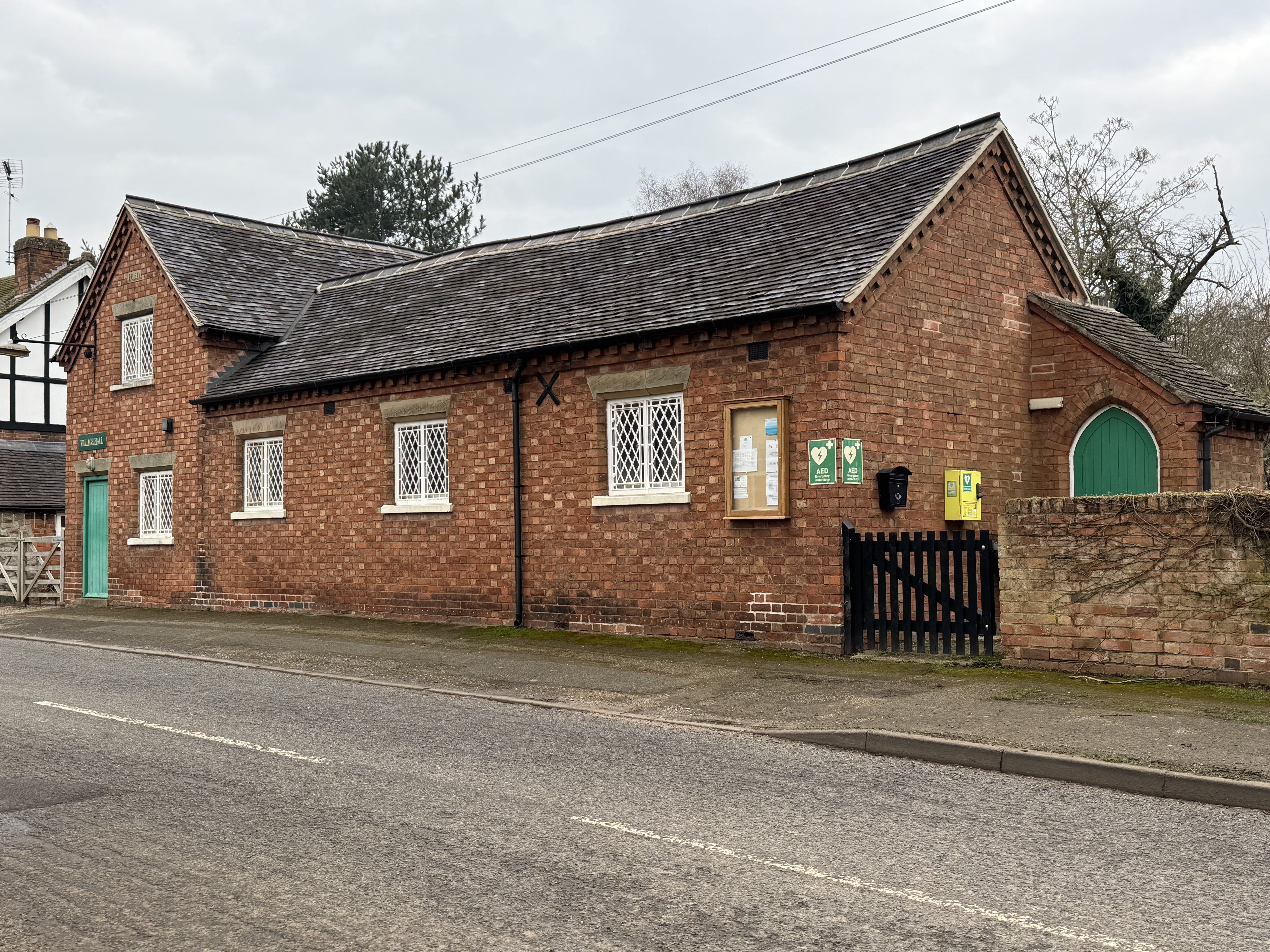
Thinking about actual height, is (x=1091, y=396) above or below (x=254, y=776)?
above

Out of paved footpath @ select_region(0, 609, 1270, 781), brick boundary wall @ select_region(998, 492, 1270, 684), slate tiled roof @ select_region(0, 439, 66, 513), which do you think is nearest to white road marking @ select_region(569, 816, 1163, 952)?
paved footpath @ select_region(0, 609, 1270, 781)

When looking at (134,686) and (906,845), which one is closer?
(906,845)

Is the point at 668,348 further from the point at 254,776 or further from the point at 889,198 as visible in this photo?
the point at 254,776

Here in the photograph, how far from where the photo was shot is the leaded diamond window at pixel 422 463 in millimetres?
18859

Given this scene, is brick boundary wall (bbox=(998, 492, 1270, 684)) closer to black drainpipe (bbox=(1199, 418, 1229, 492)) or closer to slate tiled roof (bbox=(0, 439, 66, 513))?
black drainpipe (bbox=(1199, 418, 1229, 492))

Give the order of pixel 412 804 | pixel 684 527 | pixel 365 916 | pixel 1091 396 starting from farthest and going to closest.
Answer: pixel 1091 396 → pixel 684 527 → pixel 412 804 → pixel 365 916

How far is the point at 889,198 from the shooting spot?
16.2 meters

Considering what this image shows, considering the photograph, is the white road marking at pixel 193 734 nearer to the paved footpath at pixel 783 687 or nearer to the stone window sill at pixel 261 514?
the paved footpath at pixel 783 687

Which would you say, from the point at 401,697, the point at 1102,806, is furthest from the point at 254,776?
the point at 1102,806

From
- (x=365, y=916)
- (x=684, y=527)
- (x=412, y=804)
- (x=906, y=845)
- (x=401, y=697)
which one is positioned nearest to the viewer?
(x=365, y=916)

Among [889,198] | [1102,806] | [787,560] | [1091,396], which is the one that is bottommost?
[1102,806]

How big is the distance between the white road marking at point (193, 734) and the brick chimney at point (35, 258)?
28516mm

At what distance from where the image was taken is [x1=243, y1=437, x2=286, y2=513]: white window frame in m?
21.6

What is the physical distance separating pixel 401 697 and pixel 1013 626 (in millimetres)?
6106
